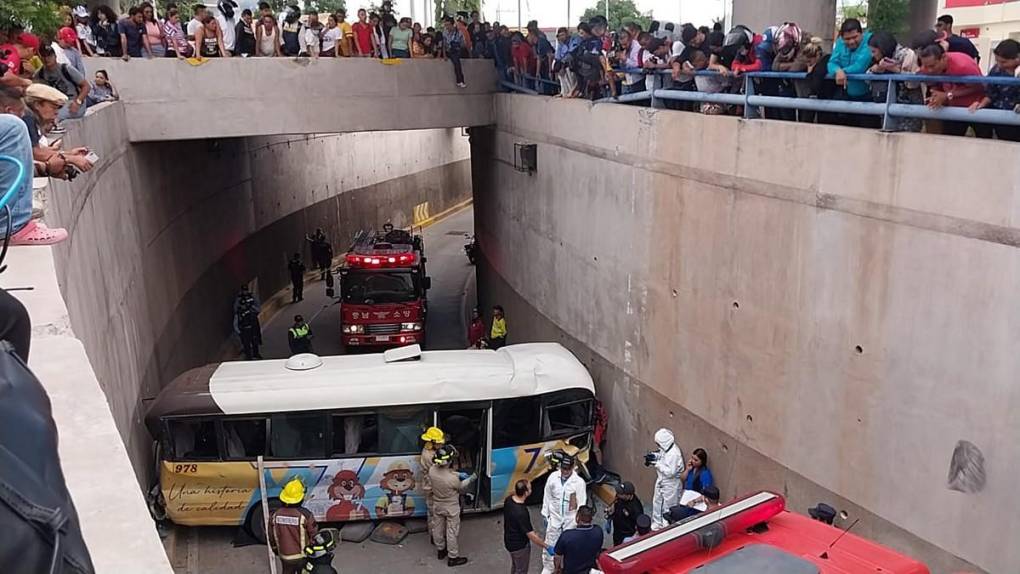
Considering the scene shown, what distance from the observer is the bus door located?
11.7 m

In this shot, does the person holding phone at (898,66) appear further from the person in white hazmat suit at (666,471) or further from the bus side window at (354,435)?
the bus side window at (354,435)

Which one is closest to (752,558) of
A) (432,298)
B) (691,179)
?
(691,179)

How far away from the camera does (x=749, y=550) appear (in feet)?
18.2

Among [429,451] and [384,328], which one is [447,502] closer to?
[429,451]

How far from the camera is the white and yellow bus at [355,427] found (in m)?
11.1

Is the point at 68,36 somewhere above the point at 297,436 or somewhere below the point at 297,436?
above

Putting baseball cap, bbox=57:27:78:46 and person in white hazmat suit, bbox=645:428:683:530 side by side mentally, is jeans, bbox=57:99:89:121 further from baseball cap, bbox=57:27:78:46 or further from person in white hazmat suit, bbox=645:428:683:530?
person in white hazmat suit, bbox=645:428:683:530

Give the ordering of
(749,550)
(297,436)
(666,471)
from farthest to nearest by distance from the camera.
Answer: (297,436) < (666,471) < (749,550)

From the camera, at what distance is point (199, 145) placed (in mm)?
20938

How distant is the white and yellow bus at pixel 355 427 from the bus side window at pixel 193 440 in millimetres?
13

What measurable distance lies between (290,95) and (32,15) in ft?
18.5

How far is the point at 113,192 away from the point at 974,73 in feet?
38.5

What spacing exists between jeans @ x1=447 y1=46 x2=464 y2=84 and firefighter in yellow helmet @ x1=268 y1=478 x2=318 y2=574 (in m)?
12.5

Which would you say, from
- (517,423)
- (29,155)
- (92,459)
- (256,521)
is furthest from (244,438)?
(92,459)
